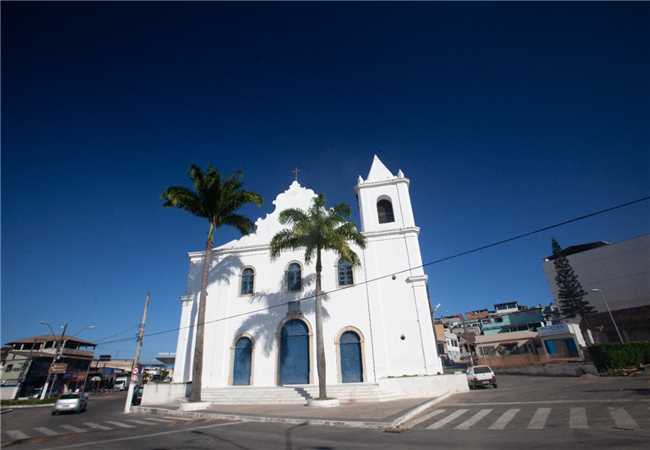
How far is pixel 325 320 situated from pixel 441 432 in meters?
12.9

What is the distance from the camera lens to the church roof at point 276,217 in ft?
79.6

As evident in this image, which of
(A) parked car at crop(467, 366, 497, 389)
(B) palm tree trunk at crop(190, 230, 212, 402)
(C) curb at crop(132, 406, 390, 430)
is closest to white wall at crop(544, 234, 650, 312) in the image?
(A) parked car at crop(467, 366, 497, 389)

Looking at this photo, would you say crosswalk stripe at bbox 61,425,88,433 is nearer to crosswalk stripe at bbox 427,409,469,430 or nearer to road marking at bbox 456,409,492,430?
crosswalk stripe at bbox 427,409,469,430

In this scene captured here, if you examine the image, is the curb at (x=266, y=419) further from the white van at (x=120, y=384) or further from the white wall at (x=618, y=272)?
the white wall at (x=618, y=272)

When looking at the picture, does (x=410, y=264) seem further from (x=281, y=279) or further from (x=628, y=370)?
(x=628, y=370)

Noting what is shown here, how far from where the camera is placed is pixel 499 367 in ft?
129

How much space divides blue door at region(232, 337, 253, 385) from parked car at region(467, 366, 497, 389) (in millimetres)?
14140

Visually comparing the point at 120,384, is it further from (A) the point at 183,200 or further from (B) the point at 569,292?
(B) the point at 569,292

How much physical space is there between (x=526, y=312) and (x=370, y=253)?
150ft

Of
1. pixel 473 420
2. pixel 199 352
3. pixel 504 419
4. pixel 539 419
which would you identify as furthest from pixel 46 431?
pixel 539 419

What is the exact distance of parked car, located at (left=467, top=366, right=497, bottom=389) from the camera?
2000cm

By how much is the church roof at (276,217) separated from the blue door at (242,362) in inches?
271

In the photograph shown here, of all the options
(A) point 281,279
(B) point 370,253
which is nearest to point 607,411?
(B) point 370,253

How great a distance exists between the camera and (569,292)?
4722 centimetres
